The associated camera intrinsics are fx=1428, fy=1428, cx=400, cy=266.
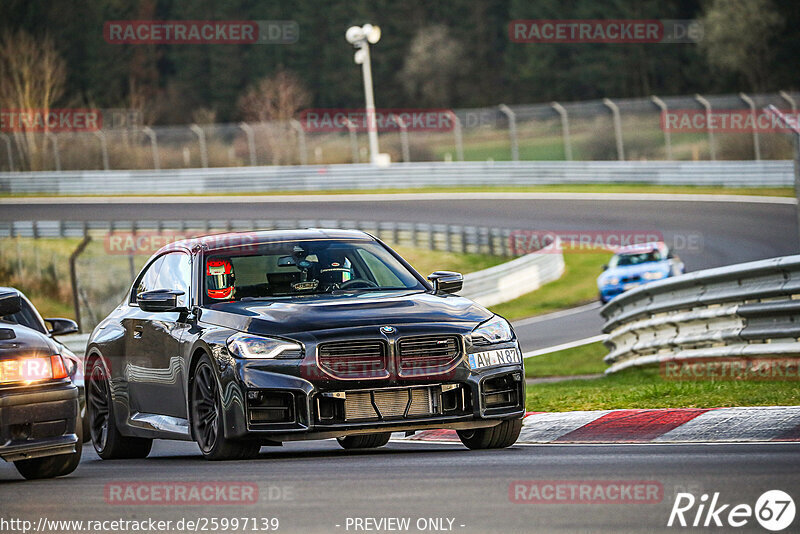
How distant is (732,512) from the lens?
577 cm

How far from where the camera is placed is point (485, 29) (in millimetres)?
96750

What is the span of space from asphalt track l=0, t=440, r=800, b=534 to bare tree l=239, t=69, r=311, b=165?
47772 mm

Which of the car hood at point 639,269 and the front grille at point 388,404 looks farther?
the car hood at point 639,269

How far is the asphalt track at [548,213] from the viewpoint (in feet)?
109

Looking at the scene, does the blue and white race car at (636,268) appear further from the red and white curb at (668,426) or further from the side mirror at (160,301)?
the side mirror at (160,301)

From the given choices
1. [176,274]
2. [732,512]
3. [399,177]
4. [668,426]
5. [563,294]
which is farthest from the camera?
[399,177]

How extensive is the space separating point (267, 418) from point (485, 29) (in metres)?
89.9

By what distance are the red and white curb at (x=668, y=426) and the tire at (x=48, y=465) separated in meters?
3.07

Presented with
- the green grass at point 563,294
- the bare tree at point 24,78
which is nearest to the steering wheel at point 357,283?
the green grass at point 563,294

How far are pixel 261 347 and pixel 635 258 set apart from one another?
21.2 meters

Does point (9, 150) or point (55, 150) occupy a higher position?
point (9, 150)

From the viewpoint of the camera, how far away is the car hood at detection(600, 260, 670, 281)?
2859cm

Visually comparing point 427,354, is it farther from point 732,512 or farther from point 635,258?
point 635,258

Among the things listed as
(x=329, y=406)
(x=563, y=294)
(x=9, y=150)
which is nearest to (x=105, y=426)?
(x=329, y=406)
